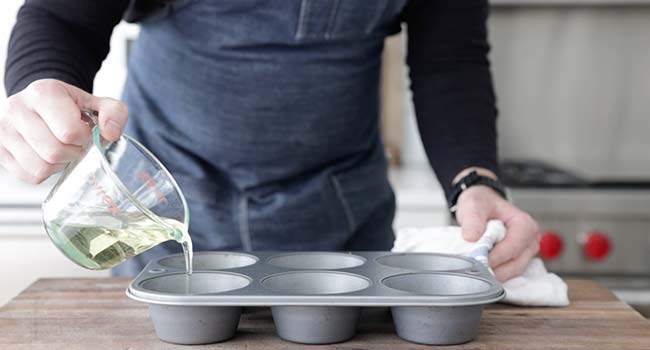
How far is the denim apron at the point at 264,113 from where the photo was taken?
1.18 m

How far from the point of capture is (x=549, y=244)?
1.76 metres

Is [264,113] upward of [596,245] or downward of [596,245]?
upward

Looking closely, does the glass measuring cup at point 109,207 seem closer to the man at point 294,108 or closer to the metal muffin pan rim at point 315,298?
the metal muffin pan rim at point 315,298

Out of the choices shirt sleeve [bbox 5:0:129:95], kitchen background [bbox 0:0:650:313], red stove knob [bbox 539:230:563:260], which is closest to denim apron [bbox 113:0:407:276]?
shirt sleeve [bbox 5:0:129:95]

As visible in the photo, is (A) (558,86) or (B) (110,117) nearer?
(B) (110,117)

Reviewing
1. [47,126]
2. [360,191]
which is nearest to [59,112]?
[47,126]

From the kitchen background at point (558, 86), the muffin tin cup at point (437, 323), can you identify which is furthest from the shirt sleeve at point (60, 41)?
the kitchen background at point (558, 86)

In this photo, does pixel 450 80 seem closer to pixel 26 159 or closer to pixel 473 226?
pixel 473 226

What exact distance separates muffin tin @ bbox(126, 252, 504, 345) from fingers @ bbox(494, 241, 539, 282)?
0.10 m

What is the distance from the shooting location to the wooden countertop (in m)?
0.79

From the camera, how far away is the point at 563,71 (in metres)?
2.17

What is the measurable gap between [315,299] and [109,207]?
0.21 m

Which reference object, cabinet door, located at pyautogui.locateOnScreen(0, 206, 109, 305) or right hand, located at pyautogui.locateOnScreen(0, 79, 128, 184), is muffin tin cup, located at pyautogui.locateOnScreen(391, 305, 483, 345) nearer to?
right hand, located at pyautogui.locateOnScreen(0, 79, 128, 184)

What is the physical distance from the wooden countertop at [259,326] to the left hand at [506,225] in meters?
0.06
